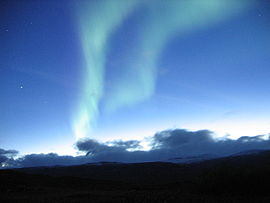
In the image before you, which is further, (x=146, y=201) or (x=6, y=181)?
(x=6, y=181)

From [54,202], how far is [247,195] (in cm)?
1681

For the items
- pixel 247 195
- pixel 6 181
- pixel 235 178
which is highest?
pixel 6 181

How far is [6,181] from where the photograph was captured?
134 ft

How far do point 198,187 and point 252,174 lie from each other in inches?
219

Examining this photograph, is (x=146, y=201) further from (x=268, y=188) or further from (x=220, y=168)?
(x=268, y=188)

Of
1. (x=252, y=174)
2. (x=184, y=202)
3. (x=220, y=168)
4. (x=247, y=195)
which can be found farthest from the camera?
(x=220, y=168)

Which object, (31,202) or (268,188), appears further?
(268,188)

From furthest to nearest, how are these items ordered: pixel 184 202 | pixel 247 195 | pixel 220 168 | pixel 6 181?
pixel 6 181
pixel 220 168
pixel 247 195
pixel 184 202

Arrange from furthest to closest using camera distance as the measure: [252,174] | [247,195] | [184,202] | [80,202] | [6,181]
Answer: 1. [6,181]
2. [252,174]
3. [247,195]
4. [80,202]
5. [184,202]

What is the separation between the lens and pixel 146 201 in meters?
18.0

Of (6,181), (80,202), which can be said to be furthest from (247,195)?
(6,181)

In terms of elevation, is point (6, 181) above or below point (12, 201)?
above

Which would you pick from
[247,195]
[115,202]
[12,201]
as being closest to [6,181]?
[12,201]

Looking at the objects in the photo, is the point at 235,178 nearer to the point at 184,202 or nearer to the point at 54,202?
the point at 184,202
